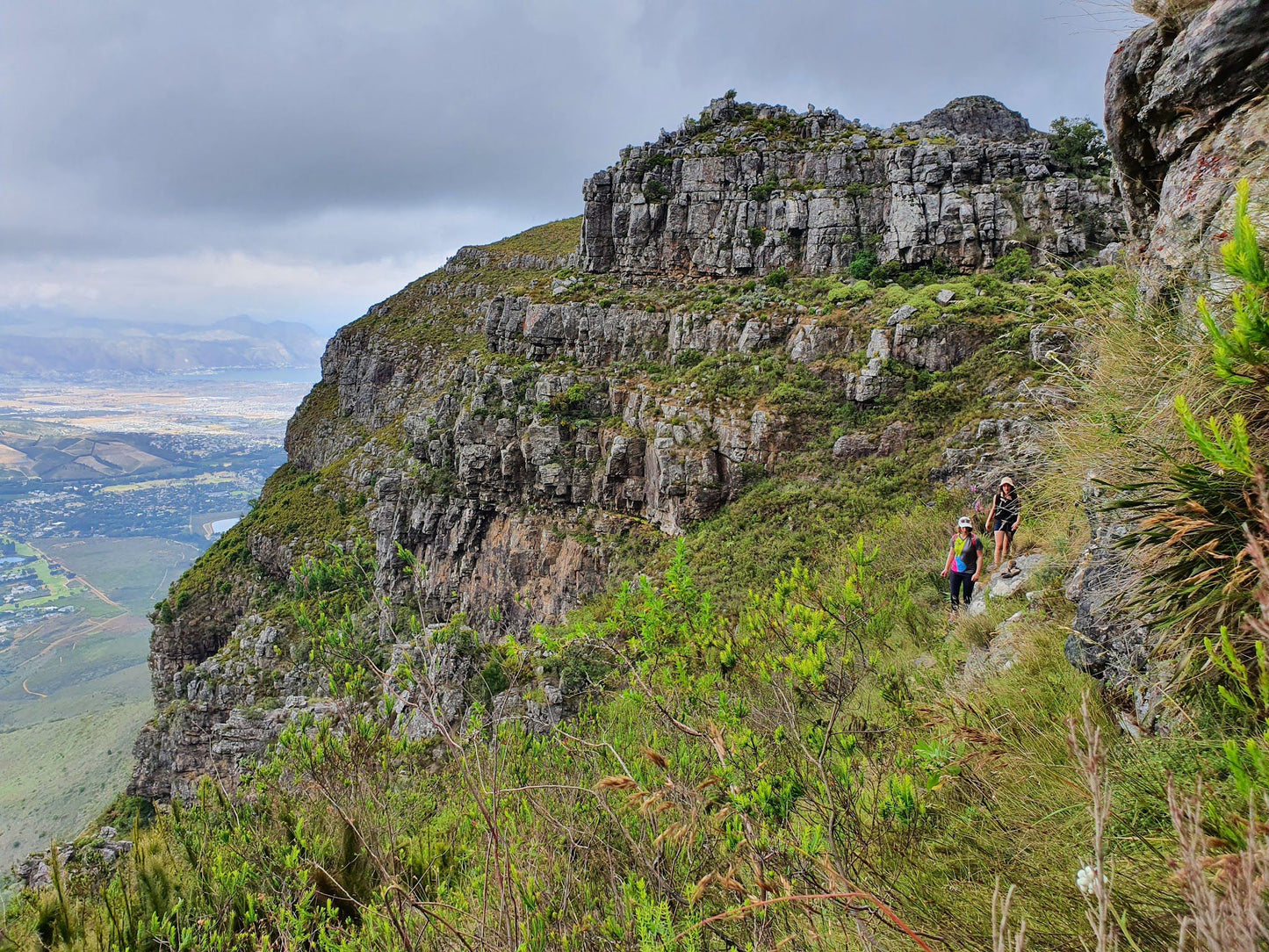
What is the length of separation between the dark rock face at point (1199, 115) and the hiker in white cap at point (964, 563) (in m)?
2.79

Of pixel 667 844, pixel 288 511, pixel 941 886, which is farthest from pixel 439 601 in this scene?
pixel 941 886

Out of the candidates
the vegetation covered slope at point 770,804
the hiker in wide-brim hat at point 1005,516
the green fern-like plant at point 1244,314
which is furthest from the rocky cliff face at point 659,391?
the green fern-like plant at point 1244,314

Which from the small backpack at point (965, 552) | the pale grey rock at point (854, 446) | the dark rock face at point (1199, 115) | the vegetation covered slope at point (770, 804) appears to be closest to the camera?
the vegetation covered slope at point (770, 804)

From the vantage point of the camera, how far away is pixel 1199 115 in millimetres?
2953

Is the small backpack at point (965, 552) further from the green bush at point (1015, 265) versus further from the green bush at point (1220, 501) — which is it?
the green bush at point (1015, 265)

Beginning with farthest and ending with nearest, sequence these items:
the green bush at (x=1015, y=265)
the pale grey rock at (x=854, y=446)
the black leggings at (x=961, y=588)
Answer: the green bush at (x=1015, y=265) → the pale grey rock at (x=854, y=446) → the black leggings at (x=961, y=588)

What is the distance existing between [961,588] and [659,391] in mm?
12576

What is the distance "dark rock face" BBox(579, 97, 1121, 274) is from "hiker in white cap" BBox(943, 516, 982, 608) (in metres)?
12.7

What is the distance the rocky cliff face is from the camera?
14688mm

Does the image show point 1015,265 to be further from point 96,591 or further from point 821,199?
point 96,591

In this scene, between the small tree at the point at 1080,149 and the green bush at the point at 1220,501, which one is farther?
the small tree at the point at 1080,149

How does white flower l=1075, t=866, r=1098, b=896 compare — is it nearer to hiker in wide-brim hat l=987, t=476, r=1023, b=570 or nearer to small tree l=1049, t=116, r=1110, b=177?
hiker in wide-brim hat l=987, t=476, r=1023, b=570

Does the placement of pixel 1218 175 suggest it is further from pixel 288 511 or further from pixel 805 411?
pixel 288 511

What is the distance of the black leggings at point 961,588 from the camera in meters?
5.44
